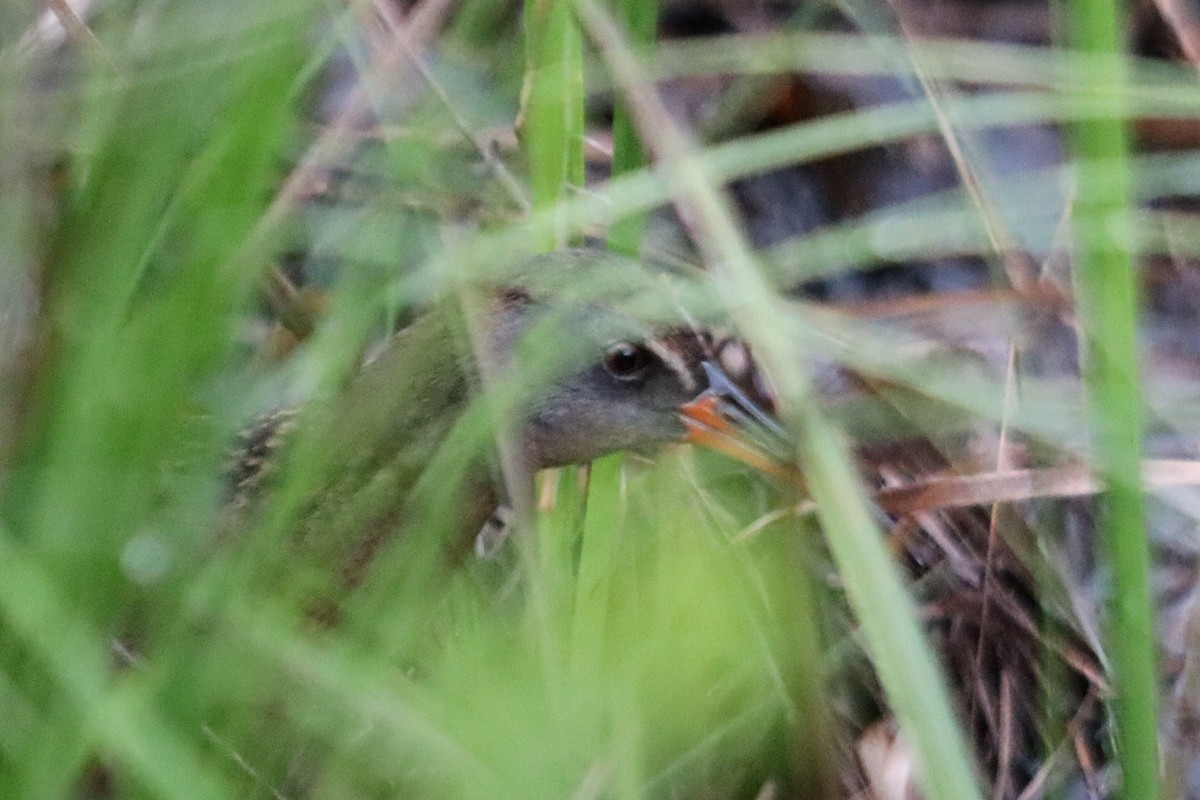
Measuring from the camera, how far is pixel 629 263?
1304mm

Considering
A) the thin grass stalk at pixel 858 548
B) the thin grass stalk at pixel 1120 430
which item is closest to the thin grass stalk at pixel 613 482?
the thin grass stalk at pixel 858 548

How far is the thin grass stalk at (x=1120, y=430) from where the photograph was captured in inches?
32.2

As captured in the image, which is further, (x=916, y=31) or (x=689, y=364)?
(x=916, y=31)

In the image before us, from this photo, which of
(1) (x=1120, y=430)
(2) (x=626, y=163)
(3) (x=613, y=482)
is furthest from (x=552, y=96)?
(1) (x=1120, y=430)

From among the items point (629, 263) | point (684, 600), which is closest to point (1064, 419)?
point (629, 263)

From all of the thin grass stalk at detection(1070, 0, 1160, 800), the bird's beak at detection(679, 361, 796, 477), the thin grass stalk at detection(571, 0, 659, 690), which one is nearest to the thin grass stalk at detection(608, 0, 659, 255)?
the thin grass stalk at detection(571, 0, 659, 690)

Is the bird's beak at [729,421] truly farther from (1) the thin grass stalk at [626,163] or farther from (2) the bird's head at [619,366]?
(1) the thin grass stalk at [626,163]

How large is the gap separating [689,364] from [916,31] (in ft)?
2.93

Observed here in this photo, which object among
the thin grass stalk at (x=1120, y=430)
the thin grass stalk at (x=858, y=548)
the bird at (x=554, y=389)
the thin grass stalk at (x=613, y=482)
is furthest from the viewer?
the bird at (x=554, y=389)

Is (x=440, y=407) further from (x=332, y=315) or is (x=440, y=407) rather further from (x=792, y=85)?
(x=792, y=85)

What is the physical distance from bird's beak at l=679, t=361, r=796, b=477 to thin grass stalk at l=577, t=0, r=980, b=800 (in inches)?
9.7

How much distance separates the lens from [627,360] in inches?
54.2

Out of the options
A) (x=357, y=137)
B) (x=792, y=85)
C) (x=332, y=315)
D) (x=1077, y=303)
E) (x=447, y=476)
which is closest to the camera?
(x=447, y=476)

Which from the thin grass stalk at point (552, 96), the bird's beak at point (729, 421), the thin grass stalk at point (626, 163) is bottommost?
the bird's beak at point (729, 421)
